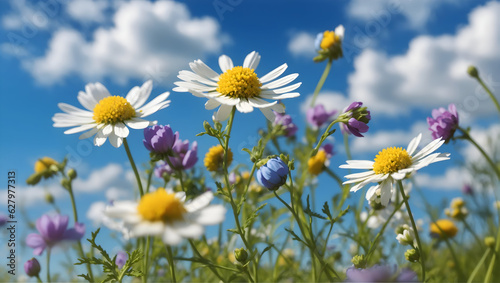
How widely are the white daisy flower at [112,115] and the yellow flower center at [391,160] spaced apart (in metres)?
0.59

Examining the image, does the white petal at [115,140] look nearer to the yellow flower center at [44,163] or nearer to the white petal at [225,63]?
the white petal at [225,63]

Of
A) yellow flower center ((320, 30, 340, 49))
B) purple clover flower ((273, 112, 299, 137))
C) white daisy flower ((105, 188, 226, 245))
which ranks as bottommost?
white daisy flower ((105, 188, 226, 245))

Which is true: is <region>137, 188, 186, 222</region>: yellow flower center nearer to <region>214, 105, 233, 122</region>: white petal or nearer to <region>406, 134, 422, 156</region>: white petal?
<region>214, 105, 233, 122</region>: white petal

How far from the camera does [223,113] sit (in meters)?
1.16

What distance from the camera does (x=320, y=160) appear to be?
6.91 ft

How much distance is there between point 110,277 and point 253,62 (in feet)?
2.45

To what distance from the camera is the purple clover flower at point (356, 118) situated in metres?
1.16

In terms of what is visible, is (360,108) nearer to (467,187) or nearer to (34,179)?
(34,179)

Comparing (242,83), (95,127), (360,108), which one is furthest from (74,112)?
(360,108)

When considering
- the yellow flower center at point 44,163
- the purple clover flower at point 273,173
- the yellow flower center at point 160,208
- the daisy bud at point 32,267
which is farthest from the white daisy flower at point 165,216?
the yellow flower center at point 44,163

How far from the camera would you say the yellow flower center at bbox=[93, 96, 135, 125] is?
1.27 metres

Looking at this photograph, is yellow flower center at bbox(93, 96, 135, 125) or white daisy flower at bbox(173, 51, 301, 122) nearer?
white daisy flower at bbox(173, 51, 301, 122)

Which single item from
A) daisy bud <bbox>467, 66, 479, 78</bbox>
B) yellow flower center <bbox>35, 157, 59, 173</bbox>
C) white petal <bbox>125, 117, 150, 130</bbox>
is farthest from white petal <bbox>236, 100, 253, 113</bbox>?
daisy bud <bbox>467, 66, 479, 78</bbox>

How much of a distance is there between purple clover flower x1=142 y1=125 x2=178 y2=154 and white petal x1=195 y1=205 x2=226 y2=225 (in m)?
0.58
